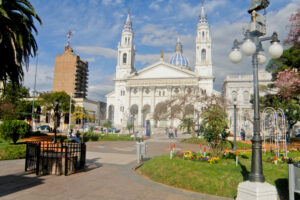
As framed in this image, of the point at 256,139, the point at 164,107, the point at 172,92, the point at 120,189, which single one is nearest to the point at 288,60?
the point at 256,139

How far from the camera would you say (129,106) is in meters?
70.1

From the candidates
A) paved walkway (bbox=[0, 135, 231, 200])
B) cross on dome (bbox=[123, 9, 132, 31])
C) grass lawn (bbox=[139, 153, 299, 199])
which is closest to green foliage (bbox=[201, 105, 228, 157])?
grass lawn (bbox=[139, 153, 299, 199])

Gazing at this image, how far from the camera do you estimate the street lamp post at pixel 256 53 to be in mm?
5516

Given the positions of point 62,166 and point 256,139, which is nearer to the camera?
point 256,139

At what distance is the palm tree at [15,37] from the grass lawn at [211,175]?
7.77 metres

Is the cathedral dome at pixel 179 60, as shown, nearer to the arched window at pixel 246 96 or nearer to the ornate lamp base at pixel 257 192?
the arched window at pixel 246 96

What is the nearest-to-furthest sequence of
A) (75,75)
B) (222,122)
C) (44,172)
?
(44,172), (222,122), (75,75)

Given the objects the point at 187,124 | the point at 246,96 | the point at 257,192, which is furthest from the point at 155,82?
the point at 257,192

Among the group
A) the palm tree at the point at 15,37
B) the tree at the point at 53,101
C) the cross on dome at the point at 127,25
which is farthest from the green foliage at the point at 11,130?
the cross on dome at the point at 127,25

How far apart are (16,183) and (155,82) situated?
60828 mm

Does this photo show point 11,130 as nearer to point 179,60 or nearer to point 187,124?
point 187,124

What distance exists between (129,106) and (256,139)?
2567 inches

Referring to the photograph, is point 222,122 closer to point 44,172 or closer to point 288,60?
point 44,172

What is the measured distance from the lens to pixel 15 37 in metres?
9.59
